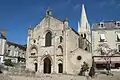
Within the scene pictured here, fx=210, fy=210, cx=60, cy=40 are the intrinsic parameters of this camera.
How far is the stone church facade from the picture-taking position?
5206 centimetres

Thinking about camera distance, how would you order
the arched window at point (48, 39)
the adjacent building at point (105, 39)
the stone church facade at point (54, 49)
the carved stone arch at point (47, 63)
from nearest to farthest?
the adjacent building at point (105, 39) → the stone church facade at point (54, 49) → the carved stone arch at point (47, 63) → the arched window at point (48, 39)

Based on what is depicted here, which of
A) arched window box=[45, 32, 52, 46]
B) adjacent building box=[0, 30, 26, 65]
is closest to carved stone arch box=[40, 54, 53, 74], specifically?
arched window box=[45, 32, 52, 46]

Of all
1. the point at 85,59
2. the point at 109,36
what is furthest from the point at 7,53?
the point at 109,36

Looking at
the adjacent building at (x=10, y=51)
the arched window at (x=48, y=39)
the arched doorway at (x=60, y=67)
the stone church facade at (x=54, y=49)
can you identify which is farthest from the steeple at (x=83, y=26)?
the arched doorway at (x=60, y=67)

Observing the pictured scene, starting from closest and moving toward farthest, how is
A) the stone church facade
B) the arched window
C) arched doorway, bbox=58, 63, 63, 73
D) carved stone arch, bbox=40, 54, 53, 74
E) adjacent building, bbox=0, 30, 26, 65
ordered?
the stone church facade, arched doorway, bbox=58, 63, 63, 73, carved stone arch, bbox=40, 54, 53, 74, the arched window, adjacent building, bbox=0, 30, 26, 65

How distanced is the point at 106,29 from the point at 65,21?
1088 cm

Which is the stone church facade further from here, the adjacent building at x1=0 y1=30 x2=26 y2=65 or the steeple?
the steeple

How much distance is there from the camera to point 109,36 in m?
53.9

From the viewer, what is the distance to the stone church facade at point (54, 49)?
52062 mm

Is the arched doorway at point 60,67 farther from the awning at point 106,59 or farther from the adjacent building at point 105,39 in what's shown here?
the awning at point 106,59

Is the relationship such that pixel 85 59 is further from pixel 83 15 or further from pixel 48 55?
pixel 83 15

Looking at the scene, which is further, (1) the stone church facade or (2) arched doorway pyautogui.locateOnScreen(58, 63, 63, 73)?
(2) arched doorway pyautogui.locateOnScreen(58, 63, 63, 73)

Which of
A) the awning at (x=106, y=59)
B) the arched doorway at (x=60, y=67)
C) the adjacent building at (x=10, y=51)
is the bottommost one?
the arched doorway at (x=60, y=67)

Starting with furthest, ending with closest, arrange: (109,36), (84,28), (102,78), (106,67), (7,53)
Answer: (84,28) → (7,53) → (109,36) → (106,67) → (102,78)
